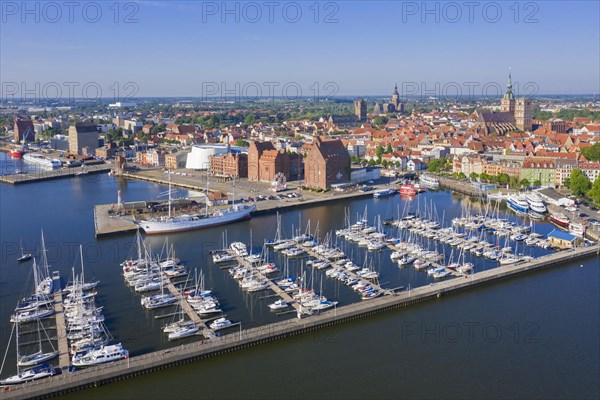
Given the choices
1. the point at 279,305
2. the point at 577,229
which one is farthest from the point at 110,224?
the point at 577,229

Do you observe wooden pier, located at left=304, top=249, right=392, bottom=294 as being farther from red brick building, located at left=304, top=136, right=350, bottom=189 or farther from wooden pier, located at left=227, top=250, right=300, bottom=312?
red brick building, located at left=304, top=136, right=350, bottom=189

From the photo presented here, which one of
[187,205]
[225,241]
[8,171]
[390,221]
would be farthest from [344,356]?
[8,171]

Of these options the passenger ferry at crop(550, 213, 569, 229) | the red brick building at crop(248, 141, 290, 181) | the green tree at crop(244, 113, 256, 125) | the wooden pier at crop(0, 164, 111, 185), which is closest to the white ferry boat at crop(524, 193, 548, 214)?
the passenger ferry at crop(550, 213, 569, 229)

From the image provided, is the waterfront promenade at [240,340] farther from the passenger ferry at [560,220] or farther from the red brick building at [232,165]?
the red brick building at [232,165]

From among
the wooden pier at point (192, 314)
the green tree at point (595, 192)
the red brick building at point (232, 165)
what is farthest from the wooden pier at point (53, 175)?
the green tree at point (595, 192)

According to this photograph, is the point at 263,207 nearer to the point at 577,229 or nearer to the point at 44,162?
the point at 577,229

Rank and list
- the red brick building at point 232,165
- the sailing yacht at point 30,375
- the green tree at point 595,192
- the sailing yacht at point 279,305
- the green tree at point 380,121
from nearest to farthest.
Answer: the sailing yacht at point 30,375
the sailing yacht at point 279,305
the green tree at point 595,192
the red brick building at point 232,165
the green tree at point 380,121
